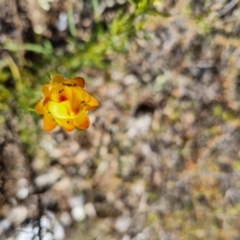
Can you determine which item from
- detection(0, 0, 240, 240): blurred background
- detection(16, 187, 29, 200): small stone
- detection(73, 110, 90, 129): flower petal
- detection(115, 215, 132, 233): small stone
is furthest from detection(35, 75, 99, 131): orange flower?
detection(115, 215, 132, 233): small stone

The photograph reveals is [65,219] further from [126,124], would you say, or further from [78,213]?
[126,124]

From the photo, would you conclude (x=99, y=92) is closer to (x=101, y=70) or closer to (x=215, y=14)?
(x=101, y=70)

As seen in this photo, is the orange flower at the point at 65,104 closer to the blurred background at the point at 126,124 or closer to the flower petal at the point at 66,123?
the flower petal at the point at 66,123

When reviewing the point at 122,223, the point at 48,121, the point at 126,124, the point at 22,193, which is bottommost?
the point at 122,223

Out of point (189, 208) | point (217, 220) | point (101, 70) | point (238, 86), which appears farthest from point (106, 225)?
point (238, 86)

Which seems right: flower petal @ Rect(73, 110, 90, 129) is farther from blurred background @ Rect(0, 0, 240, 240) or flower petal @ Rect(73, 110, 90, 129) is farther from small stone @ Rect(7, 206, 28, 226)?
small stone @ Rect(7, 206, 28, 226)

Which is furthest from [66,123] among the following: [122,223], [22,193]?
[122,223]
